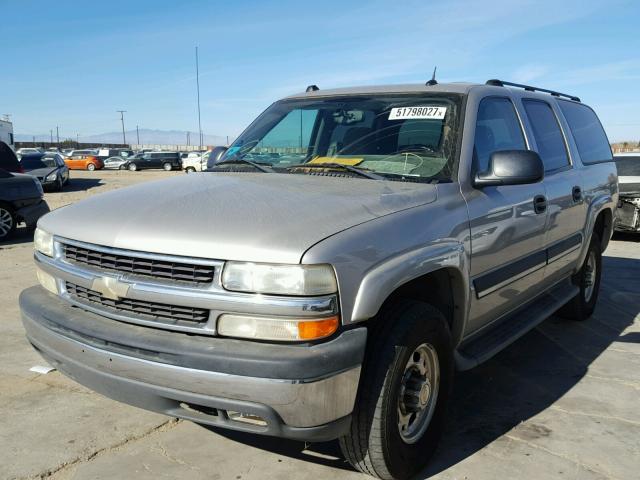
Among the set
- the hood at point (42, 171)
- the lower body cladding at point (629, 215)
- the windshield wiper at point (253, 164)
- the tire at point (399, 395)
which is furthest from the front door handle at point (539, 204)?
the hood at point (42, 171)

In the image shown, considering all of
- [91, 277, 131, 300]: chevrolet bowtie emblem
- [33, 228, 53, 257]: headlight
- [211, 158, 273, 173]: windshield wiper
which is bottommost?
[91, 277, 131, 300]: chevrolet bowtie emblem

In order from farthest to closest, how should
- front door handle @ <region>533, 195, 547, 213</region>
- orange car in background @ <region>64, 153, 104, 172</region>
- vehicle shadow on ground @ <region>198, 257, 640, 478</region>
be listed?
orange car in background @ <region>64, 153, 104, 172</region>, front door handle @ <region>533, 195, 547, 213</region>, vehicle shadow on ground @ <region>198, 257, 640, 478</region>

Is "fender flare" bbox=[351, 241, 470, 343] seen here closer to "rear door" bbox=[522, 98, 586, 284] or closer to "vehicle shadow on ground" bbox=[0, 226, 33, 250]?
"rear door" bbox=[522, 98, 586, 284]

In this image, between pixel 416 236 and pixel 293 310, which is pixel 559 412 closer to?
pixel 416 236

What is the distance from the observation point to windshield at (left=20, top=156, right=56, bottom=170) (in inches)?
814

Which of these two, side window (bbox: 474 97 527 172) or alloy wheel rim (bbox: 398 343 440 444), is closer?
alloy wheel rim (bbox: 398 343 440 444)

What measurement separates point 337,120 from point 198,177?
3.26 ft

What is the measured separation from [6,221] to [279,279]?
9.21 metres

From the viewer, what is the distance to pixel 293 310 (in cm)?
221

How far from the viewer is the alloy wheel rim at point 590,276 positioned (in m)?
5.45

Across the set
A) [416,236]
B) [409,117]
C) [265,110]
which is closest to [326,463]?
[416,236]

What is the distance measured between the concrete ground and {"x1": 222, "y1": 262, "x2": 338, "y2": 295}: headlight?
1112 millimetres

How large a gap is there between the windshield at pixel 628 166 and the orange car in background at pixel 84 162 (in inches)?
1563

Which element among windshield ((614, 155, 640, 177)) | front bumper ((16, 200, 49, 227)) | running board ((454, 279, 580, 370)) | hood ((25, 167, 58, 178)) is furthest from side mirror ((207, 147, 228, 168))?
hood ((25, 167, 58, 178))
